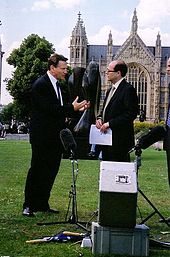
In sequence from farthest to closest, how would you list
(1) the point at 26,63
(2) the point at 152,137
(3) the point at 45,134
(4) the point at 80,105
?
(1) the point at 26,63 → (3) the point at 45,134 → (4) the point at 80,105 → (2) the point at 152,137

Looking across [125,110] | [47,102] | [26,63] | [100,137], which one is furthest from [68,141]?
[26,63]

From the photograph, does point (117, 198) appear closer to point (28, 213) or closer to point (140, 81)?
point (28, 213)

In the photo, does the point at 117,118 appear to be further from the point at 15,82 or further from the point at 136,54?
the point at 136,54

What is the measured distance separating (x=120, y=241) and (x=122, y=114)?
2109 millimetres

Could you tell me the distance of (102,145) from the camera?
7.54 meters

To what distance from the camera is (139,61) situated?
3548 inches

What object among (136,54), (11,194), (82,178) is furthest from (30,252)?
(136,54)

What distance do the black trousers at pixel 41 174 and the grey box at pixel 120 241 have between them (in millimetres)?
2508

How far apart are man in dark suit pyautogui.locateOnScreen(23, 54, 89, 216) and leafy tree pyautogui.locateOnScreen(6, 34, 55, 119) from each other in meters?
42.4

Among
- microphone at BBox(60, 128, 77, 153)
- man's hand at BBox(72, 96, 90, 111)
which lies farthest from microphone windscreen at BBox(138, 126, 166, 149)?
man's hand at BBox(72, 96, 90, 111)

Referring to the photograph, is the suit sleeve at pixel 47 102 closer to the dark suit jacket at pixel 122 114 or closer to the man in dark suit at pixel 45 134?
the man in dark suit at pixel 45 134

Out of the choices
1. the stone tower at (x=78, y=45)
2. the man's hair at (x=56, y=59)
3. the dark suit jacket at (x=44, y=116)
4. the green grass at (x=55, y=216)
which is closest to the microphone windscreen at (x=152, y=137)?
the green grass at (x=55, y=216)

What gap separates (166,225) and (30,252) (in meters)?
2.50

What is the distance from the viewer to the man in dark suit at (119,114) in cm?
726
